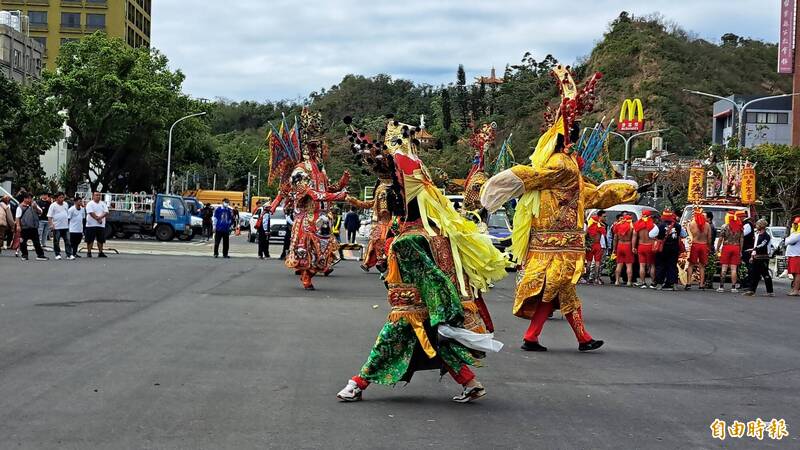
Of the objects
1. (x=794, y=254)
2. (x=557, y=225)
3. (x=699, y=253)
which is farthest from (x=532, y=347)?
(x=699, y=253)

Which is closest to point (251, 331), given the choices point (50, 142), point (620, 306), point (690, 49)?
point (620, 306)

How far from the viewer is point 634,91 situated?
291 feet

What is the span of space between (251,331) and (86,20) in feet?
285

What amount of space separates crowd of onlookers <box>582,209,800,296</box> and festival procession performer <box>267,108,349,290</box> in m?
6.61

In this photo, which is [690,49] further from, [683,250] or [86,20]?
[683,250]

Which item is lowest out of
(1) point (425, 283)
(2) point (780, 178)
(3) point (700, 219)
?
(1) point (425, 283)

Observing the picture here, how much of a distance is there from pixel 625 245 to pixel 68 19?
81.2 metres

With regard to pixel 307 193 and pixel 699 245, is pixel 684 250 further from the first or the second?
pixel 307 193

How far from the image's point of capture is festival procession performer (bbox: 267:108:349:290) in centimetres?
1628

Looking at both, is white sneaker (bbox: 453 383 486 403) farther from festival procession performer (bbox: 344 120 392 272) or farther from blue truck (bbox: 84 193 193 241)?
blue truck (bbox: 84 193 193 241)

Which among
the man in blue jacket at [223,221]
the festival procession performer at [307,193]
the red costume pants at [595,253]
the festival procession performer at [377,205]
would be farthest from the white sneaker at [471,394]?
the man in blue jacket at [223,221]

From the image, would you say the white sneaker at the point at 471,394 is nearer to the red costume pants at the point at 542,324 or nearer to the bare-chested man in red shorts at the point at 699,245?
the red costume pants at the point at 542,324

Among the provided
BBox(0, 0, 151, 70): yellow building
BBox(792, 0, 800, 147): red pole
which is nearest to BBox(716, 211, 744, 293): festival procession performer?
BBox(792, 0, 800, 147): red pole

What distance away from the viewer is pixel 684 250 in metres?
21.7
